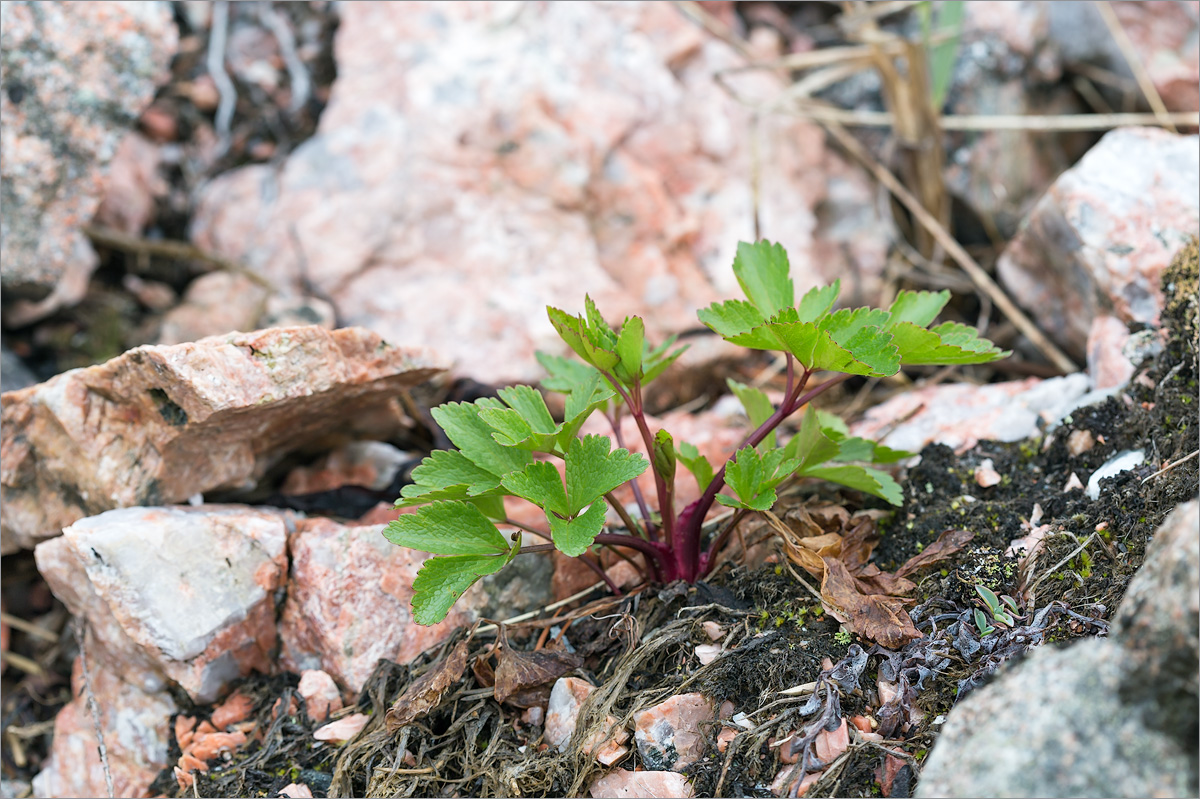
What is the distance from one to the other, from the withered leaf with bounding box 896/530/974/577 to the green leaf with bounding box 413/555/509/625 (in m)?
0.91

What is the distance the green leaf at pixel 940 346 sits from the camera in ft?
5.76

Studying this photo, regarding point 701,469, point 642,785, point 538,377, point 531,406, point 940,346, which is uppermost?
point 940,346

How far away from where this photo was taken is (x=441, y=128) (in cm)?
322

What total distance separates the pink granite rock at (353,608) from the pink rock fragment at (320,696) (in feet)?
0.10

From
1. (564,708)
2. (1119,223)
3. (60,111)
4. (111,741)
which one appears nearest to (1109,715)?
(564,708)

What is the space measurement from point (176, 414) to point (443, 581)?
0.94 meters

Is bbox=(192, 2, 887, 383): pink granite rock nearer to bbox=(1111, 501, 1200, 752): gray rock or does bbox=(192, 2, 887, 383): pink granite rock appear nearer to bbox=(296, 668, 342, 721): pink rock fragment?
bbox=(296, 668, 342, 721): pink rock fragment

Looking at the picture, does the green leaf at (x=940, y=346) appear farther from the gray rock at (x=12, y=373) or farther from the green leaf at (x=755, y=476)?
the gray rock at (x=12, y=373)

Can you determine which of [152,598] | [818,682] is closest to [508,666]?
[818,682]

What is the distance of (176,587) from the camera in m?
2.14

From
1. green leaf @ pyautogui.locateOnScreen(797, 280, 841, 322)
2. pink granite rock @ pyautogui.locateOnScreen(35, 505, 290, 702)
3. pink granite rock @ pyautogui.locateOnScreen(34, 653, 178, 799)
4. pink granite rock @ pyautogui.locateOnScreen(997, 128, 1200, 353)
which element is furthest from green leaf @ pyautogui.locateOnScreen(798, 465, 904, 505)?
pink granite rock @ pyautogui.locateOnScreen(34, 653, 178, 799)

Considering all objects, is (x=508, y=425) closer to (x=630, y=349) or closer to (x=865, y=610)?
(x=630, y=349)

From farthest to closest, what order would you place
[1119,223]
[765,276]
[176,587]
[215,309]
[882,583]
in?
[215,309]
[1119,223]
[176,587]
[765,276]
[882,583]

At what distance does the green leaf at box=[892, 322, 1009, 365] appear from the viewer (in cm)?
176
